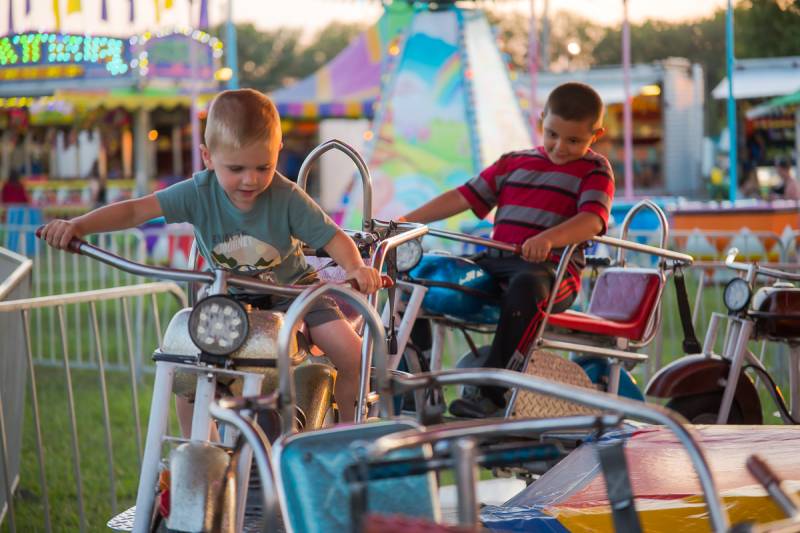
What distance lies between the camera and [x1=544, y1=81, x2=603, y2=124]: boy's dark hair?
17.1 feet

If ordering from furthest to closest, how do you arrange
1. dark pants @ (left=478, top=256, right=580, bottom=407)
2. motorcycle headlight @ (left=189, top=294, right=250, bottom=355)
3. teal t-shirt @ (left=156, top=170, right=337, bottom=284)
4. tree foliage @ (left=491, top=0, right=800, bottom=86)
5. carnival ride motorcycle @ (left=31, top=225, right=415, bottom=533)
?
tree foliage @ (left=491, top=0, right=800, bottom=86) < dark pants @ (left=478, top=256, right=580, bottom=407) < teal t-shirt @ (left=156, top=170, right=337, bottom=284) < motorcycle headlight @ (left=189, top=294, right=250, bottom=355) < carnival ride motorcycle @ (left=31, top=225, right=415, bottom=533)

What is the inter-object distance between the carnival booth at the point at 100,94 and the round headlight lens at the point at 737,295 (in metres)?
20.8

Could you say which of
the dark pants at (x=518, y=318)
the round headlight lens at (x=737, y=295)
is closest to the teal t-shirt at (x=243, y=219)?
the dark pants at (x=518, y=318)

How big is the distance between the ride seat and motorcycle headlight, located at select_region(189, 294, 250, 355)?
2694 millimetres

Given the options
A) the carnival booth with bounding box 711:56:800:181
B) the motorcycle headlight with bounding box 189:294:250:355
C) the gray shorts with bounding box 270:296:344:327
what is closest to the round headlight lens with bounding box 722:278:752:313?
the gray shorts with bounding box 270:296:344:327

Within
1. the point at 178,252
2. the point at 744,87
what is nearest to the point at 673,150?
the point at 744,87

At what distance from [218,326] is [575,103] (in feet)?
→ 9.10

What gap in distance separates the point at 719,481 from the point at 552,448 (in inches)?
74.5

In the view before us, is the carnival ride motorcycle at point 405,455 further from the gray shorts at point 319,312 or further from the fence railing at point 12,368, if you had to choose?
the fence railing at point 12,368

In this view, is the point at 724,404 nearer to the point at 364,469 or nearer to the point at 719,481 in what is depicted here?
the point at 719,481

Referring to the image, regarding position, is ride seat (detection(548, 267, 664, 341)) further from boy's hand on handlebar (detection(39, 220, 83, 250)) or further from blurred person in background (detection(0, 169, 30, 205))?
blurred person in background (detection(0, 169, 30, 205))

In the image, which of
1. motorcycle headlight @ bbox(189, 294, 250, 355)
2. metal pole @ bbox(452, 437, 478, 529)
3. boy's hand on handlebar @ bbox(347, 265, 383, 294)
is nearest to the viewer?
metal pole @ bbox(452, 437, 478, 529)

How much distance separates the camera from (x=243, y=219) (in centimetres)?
349

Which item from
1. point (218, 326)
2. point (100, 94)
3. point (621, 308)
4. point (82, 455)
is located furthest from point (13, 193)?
point (218, 326)
